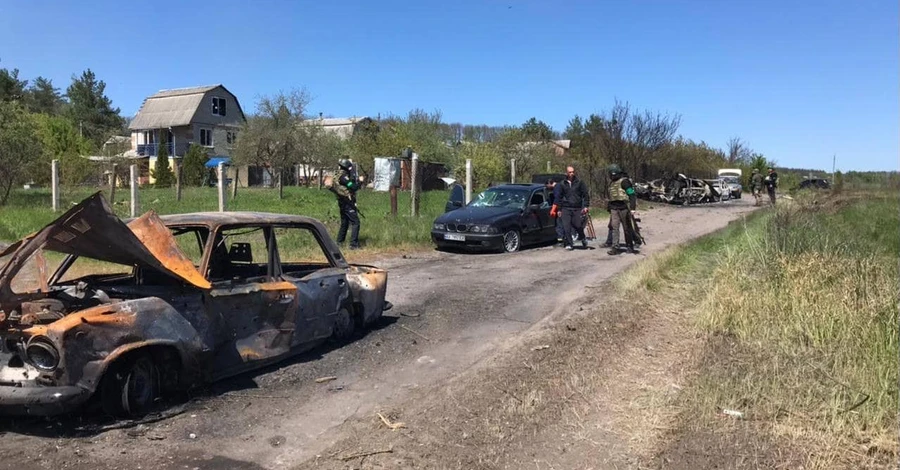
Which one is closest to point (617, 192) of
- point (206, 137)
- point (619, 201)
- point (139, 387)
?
point (619, 201)

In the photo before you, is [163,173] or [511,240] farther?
[163,173]

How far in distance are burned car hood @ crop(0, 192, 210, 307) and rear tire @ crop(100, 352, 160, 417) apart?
2.15ft

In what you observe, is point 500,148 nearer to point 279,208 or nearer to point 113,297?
point 279,208

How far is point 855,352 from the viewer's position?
5414 millimetres

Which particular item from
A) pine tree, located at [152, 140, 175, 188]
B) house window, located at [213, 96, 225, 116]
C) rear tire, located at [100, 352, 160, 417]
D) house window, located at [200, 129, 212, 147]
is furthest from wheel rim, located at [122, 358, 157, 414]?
house window, located at [213, 96, 225, 116]

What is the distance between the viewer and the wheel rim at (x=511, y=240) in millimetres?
Result: 14621

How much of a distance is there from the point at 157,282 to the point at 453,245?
382 inches

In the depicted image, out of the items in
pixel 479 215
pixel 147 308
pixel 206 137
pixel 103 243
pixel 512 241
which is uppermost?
pixel 206 137

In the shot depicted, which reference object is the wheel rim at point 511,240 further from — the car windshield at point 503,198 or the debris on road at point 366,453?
the debris on road at point 366,453

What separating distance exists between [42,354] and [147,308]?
658 millimetres

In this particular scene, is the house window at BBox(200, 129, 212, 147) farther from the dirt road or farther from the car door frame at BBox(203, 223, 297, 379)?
the car door frame at BBox(203, 223, 297, 379)

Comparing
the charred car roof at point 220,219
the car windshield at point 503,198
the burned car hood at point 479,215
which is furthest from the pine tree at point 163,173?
the charred car roof at point 220,219

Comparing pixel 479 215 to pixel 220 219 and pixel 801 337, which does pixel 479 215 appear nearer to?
pixel 801 337

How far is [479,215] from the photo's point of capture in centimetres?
1473
